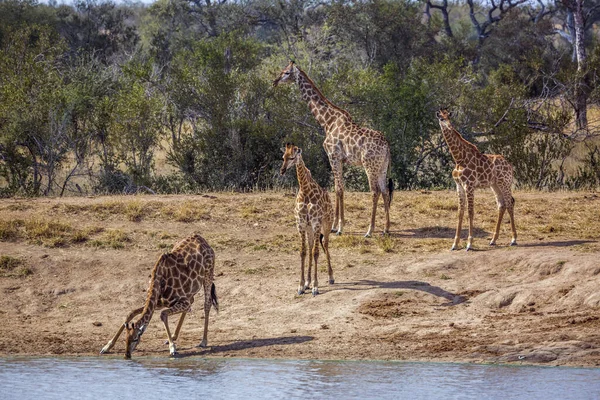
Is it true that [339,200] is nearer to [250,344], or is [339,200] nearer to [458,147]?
[458,147]

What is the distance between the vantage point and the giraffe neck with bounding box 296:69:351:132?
15.2m

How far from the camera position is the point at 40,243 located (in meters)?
13.8

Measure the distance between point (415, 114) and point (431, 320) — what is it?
→ 30.7 ft

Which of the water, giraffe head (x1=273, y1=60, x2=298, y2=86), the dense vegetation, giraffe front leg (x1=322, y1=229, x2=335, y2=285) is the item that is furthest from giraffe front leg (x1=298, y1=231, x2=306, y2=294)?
the dense vegetation

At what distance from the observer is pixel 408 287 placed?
38.7 feet

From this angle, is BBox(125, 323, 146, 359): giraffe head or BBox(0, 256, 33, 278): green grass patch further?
BBox(0, 256, 33, 278): green grass patch

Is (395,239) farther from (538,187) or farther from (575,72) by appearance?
(575,72)

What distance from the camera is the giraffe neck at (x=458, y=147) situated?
13.2 meters

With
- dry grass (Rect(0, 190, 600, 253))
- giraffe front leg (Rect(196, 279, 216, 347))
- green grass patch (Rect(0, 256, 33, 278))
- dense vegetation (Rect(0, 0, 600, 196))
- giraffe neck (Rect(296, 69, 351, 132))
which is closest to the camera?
giraffe front leg (Rect(196, 279, 216, 347))

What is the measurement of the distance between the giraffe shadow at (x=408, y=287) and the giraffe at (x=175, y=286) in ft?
7.19

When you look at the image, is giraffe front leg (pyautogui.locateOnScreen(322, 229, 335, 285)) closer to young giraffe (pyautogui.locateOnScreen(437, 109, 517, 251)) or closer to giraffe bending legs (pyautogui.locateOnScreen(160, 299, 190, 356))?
young giraffe (pyautogui.locateOnScreen(437, 109, 517, 251))

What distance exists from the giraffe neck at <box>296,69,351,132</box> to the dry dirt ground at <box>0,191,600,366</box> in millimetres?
1623

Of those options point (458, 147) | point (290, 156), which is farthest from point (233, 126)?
point (290, 156)

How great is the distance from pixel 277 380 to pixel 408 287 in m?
3.06
